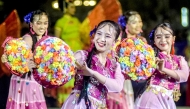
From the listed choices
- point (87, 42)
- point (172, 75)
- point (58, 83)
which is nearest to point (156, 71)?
point (172, 75)

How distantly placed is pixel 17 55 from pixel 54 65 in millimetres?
784

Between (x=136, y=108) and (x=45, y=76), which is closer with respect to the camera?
(x=45, y=76)

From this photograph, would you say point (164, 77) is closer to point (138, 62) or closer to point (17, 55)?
point (138, 62)

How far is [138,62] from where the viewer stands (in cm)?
612

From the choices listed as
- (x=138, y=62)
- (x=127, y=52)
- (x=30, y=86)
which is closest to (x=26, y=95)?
(x=30, y=86)

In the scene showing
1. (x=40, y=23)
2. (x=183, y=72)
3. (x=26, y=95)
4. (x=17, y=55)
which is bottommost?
(x=26, y=95)

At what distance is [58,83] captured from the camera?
5.48 m

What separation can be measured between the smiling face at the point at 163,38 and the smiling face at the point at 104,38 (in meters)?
0.85

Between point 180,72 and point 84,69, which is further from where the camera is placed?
point 180,72

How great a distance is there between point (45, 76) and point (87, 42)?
16.9 ft

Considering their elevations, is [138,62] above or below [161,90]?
above

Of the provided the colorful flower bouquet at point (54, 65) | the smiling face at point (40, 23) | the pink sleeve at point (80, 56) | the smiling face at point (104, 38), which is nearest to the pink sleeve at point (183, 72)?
the smiling face at point (104, 38)

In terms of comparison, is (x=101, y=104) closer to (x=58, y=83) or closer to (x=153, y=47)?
(x=58, y=83)

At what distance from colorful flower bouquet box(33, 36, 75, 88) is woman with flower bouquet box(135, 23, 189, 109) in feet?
3.88
